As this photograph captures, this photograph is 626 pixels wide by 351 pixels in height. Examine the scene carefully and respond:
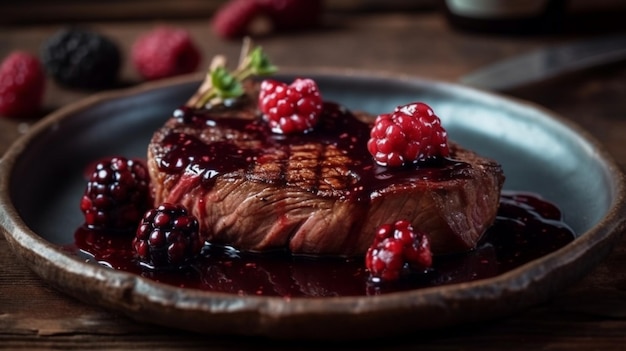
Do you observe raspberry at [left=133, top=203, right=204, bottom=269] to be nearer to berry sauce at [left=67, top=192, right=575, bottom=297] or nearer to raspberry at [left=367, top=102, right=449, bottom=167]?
berry sauce at [left=67, top=192, right=575, bottom=297]

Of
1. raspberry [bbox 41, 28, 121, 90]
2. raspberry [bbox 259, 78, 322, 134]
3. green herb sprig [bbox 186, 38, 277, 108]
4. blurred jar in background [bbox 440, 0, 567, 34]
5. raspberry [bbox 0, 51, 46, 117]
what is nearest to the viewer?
raspberry [bbox 259, 78, 322, 134]

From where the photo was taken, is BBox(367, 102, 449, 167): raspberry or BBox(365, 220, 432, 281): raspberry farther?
BBox(367, 102, 449, 167): raspberry

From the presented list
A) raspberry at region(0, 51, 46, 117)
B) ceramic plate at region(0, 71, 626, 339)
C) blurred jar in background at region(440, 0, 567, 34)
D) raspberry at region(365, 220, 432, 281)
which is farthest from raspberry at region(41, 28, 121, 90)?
raspberry at region(365, 220, 432, 281)

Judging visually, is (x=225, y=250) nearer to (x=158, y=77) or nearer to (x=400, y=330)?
(x=400, y=330)

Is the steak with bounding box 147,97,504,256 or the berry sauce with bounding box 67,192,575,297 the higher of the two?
the steak with bounding box 147,97,504,256

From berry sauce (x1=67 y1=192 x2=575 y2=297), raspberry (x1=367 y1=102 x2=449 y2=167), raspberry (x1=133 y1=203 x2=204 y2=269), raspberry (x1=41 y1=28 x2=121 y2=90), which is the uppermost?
raspberry (x1=367 y1=102 x2=449 y2=167)

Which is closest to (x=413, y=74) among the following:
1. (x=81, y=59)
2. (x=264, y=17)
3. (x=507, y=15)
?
(x=507, y=15)

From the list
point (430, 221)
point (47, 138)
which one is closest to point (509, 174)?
point (430, 221)

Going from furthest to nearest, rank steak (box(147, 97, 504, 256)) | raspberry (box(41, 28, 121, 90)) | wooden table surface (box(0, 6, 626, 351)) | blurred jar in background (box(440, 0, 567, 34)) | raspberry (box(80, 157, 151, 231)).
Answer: blurred jar in background (box(440, 0, 567, 34))
raspberry (box(41, 28, 121, 90))
raspberry (box(80, 157, 151, 231))
steak (box(147, 97, 504, 256))
wooden table surface (box(0, 6, 626, 351))
